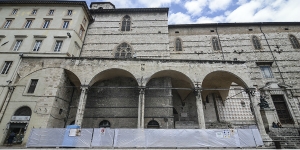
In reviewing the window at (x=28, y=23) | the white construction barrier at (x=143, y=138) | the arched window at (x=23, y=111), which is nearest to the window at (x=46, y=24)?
the window at (x=28, y=23)

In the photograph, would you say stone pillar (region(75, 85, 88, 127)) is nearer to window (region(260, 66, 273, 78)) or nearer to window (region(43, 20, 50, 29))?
window (region(43, 20, 50, 29))

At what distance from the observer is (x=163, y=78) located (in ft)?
45.2

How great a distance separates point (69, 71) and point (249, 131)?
12.9m

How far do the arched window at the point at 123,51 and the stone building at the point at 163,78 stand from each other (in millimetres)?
106

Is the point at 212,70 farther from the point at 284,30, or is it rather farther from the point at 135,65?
the point at 284,30

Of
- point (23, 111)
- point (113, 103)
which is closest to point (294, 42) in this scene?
point (113, 103)

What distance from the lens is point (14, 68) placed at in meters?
12.4

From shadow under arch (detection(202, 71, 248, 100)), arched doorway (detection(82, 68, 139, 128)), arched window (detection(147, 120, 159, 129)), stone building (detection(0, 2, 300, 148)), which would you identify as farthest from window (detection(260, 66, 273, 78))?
arched doorway (detection(82, 68, 139, 128))

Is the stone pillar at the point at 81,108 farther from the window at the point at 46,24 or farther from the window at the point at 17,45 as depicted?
the window at the point at 46,24

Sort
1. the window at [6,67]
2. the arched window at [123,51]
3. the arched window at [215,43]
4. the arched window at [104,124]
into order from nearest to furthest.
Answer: the window at [6,67]
the arched window at [104,124]
the arched window at [123,51]
the arched window at [215,43]

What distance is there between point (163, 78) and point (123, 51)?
220 inches

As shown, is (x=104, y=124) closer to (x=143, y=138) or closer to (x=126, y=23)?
(x=143, y=138)

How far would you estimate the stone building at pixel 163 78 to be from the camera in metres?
11.4

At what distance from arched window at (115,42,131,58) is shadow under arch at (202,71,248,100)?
817cm
